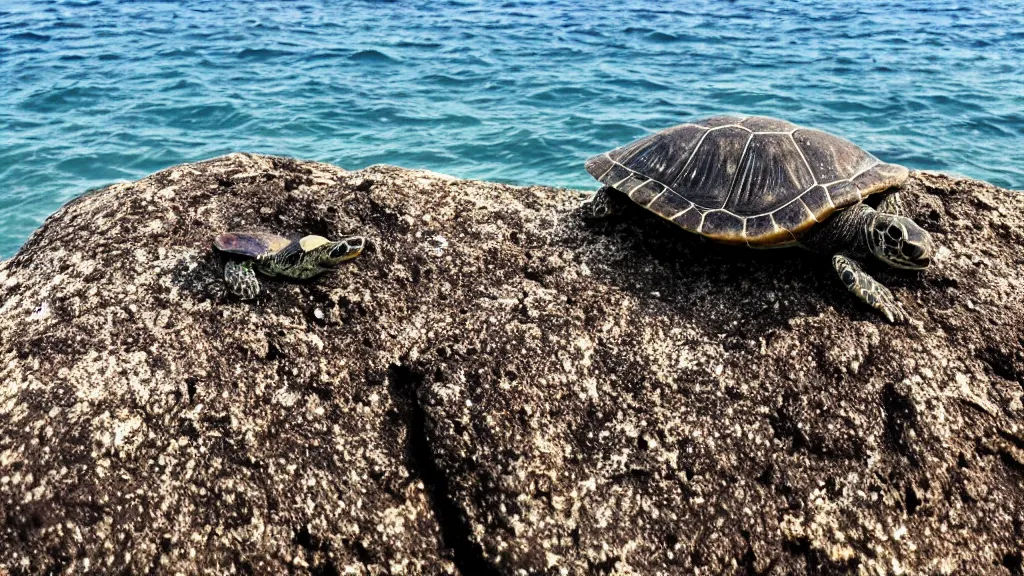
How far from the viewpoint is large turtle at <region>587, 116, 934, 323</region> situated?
326 cm

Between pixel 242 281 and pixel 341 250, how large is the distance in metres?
0.46

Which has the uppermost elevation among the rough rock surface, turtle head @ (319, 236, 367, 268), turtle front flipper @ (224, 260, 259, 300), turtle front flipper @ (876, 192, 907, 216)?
turtle front flipper @ (876, 192, 907, 216)

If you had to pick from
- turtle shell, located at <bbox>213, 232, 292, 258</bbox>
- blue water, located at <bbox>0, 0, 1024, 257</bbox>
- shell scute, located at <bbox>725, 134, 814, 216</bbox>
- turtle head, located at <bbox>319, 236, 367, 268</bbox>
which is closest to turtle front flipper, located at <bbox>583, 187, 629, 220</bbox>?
shell scute, located at <bbox>725, 134, 814, 216</bbox>

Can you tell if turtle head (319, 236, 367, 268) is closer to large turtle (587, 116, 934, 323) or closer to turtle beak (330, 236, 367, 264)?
turtle beak (330, 236, 367, 264)

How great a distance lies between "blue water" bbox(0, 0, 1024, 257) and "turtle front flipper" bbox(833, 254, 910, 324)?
554cm

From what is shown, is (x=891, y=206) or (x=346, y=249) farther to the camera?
(x=891, y=206)

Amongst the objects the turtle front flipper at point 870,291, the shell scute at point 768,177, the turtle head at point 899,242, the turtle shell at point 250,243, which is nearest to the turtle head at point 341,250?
the turtle shell at point 250,243

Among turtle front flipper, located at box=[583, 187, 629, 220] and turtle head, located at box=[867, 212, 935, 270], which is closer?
turtle head, located at box=[867, 212, 935, 270]

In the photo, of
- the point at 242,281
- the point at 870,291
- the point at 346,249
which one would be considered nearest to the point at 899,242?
the point at 870,291

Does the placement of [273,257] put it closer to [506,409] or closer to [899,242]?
[506,409]

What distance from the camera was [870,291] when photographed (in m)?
3.12

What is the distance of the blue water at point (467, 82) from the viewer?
30.1 feet

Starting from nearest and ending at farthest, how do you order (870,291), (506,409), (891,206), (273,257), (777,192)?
1. (506,409)
2. (870,291)
3. (273,257)
4. (777,192)
5. (891,206)

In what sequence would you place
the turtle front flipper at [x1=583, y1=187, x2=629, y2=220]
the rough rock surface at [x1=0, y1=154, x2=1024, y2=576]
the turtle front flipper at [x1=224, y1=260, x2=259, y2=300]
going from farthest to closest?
the turtle front flipper at [x1=583, y1=187, x2=629, y2=220] → the turtle front flipper at [x1=224, y1=260, x2=259, y2=300] → the rough rock surface at [x1=0, y1=154, x2=1024, y2=576]
